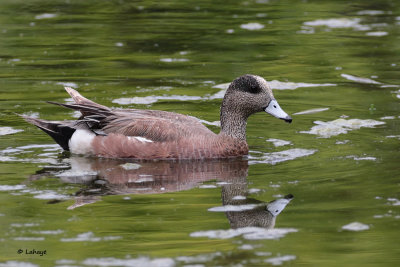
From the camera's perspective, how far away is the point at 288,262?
23.2 feet

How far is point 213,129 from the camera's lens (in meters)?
12.2

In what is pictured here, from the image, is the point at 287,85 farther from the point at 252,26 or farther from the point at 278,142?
the point at 252,26

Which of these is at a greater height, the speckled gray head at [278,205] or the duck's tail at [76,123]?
the duck's tail at [76,123]

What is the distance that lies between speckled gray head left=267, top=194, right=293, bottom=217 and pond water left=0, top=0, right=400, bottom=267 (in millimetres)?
85

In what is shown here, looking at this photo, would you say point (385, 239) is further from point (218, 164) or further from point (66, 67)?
point (66, 67)

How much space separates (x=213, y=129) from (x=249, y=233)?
4.48 m

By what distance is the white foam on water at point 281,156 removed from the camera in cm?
1050

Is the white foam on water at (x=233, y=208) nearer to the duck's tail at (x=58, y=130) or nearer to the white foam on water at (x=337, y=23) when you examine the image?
the duck's tail at (x=58, y=130)

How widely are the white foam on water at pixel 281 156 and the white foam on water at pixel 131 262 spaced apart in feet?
11.5

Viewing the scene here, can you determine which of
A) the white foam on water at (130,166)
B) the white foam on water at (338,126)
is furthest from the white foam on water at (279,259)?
the white foam on water at (338,126)

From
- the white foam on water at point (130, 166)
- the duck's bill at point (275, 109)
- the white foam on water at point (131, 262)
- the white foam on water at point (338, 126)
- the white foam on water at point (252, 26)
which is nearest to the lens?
the white foam on water at point (131, 262)

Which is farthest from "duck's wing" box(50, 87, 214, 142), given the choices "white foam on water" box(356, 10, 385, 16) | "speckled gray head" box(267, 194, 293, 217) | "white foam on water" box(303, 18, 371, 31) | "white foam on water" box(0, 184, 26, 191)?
"white foam on water" box(356, 10, 385, 16)

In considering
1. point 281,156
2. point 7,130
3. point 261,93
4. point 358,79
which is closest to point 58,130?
point 7,130

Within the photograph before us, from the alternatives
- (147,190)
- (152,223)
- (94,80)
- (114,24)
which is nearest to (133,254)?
(152,223)
